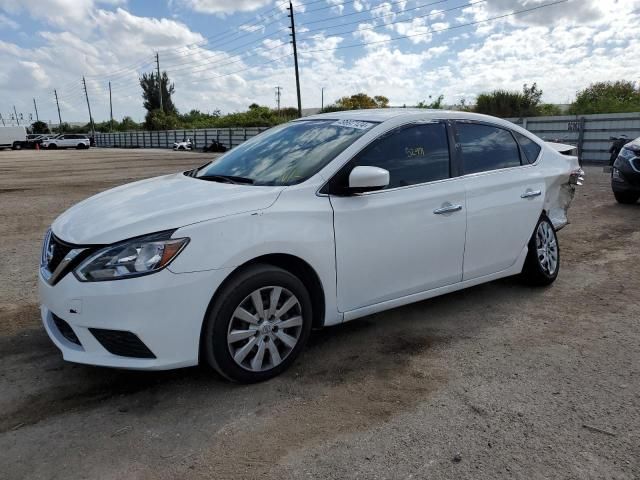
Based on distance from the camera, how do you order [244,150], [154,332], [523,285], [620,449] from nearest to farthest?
[620,449]
[154,332]
[244,150]
[523,285]

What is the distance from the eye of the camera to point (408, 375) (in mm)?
3273

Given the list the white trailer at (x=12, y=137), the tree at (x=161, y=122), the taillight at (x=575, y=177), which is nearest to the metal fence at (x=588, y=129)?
the taillight at (x=575, y=177)

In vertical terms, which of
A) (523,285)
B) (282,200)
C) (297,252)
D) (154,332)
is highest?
(282,200)

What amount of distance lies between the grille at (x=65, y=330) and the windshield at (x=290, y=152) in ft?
4.63

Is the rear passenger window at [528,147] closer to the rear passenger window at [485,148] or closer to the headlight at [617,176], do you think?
the rear passenger window at [485,148]

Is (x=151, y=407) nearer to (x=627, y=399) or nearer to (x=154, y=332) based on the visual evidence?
(x=154, y=332)

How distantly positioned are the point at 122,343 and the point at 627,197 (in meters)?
9.25

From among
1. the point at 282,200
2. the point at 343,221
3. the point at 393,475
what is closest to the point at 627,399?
the point at 393,475

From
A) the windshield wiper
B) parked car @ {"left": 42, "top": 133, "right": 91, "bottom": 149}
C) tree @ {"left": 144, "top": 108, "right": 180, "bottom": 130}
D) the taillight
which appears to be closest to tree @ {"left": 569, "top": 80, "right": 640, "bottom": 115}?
the taillight

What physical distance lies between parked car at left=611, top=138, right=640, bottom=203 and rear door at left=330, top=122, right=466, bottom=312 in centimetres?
629

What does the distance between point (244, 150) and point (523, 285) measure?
289cm

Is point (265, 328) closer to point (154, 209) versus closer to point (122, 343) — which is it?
point (122, 343)

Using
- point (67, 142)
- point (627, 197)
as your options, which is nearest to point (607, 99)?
point (627, 197)

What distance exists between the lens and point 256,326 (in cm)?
305
